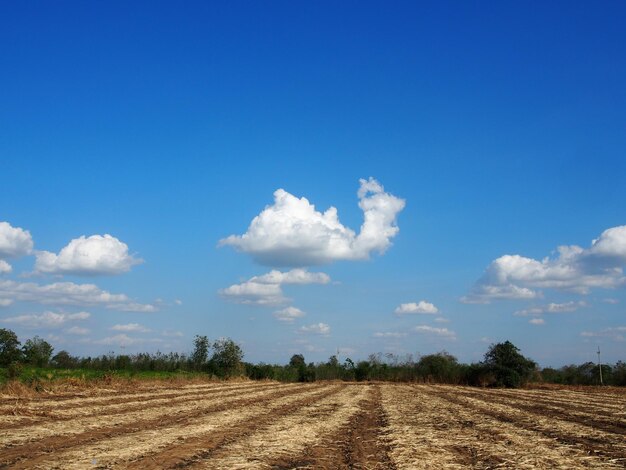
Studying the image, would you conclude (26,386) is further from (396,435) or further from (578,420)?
(578,420)

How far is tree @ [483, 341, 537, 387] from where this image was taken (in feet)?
195

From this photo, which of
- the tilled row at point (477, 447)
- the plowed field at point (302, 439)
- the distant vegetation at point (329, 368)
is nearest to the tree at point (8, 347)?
the distant vegetation at point (329, 368)

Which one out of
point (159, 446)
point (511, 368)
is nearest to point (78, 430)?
point (159, 446)

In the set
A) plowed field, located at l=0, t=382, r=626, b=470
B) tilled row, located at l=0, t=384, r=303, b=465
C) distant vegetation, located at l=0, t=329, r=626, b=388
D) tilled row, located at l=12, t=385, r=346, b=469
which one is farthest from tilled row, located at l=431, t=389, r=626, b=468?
distant vegetation, located at l=0, t=329, r=626, b=388

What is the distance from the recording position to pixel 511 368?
59.8 meters

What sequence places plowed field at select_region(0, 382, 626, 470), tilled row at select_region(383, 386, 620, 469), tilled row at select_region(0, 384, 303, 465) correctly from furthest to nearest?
tilled row at select_region(0, 384, 303, 465)
plowed field at select_region(0, 382, 626, 470)
tilled row at select_region(383, 386, 620, 469)

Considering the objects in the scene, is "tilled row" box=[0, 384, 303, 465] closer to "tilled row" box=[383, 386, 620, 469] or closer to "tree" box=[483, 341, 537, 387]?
"tilled row" box=[383, 386, 620, 469]

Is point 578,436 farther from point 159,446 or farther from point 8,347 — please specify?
point 8,347

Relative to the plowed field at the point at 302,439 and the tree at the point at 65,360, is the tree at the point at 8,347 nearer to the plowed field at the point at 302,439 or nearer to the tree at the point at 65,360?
the tree at the point at 65,360

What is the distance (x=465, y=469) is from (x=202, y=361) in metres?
69.8

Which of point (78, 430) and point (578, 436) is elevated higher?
point (578, 436)

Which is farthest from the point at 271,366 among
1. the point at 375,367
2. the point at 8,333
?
the point at 8,333

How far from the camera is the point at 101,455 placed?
10047 mm

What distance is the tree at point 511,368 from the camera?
59353 mm
